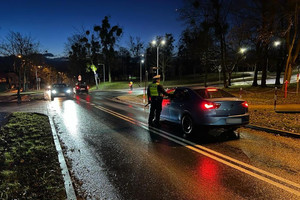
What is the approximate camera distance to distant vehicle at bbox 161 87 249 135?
6430mm

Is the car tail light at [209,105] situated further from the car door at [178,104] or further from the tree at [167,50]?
the tree at [167,50]

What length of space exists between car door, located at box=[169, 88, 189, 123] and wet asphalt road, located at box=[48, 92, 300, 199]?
59cm

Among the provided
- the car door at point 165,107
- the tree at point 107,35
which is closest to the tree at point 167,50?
the tree at point 107,35

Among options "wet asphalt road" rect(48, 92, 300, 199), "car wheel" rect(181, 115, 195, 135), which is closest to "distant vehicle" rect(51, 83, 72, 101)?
"wet asphalt road" rect(48, 92, 300, 199)

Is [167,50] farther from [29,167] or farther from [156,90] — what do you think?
[29,167]

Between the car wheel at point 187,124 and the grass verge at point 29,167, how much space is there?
3880 mm

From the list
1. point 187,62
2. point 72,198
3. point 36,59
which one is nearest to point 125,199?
point 72,198

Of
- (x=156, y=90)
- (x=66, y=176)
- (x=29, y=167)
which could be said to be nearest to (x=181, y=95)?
(x=156, y=90)

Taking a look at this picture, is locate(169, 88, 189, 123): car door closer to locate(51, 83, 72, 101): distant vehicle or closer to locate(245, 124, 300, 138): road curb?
locate(245, 124, 300, 138): road curb

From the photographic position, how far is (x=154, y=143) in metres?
6.35

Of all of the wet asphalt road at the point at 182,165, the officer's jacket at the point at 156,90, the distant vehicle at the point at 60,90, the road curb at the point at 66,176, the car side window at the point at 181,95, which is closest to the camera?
the road curb at the point at 66,176

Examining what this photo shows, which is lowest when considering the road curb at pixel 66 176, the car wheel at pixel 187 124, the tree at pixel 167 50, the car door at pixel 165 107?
the road curb at pixel 66 176

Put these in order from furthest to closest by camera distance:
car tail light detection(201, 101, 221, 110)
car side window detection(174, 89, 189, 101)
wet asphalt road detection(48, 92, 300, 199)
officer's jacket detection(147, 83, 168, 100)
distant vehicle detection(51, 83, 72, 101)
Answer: distant vehicle detection(51, 83, 72, 101) < officer's jacket detection(147, 83, 168, 100) < car side window detection(174, 89, 189, 101) < car tail light detection(201, 101, 221, 110) < wet asphalt road detection(48, 92, 300, 199)

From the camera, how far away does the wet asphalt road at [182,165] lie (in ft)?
11.8
